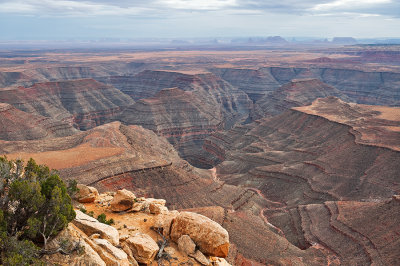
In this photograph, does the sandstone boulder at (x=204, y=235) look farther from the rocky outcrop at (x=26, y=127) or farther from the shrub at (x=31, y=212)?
the rocky outcrop at (x=26, y=127)

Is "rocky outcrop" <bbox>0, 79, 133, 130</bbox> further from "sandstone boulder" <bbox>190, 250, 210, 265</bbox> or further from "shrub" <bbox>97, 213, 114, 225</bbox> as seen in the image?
"sandstone boulder" <bbox>190, 250, 210, 265</bbox>

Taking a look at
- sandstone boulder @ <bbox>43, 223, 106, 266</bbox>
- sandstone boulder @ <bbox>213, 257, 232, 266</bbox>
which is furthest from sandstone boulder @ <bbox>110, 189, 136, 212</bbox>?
sandstone boulder @ <bbox>43, 223, 106, 266</bbox>

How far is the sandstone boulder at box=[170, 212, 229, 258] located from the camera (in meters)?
23.1

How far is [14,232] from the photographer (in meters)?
16.3

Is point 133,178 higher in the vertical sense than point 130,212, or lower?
lower

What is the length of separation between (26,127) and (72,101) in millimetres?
48641

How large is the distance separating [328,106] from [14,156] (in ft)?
298

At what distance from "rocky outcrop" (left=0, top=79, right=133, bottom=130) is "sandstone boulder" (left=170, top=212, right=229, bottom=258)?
4544 inches

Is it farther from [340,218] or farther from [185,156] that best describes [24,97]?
[340,218]

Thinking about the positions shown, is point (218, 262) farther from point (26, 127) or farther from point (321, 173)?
point (26, 127)

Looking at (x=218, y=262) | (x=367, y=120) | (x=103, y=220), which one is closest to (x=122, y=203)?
(x=103, y=220)

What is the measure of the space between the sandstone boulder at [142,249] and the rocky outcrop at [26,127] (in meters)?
84.1

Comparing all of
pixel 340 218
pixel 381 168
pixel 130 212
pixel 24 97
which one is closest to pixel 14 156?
pixel 130 212

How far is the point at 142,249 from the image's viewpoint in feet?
67.9
